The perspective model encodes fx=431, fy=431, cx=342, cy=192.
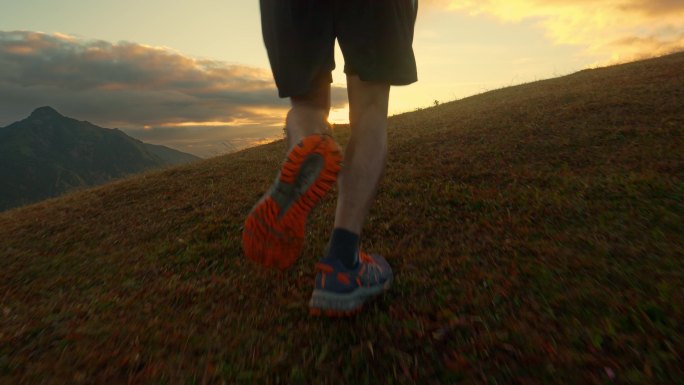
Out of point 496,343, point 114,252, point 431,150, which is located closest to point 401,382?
point 496,343

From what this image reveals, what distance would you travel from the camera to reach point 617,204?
4121 mm

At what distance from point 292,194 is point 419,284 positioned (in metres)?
1.15

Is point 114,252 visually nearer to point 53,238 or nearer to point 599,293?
point 53,238

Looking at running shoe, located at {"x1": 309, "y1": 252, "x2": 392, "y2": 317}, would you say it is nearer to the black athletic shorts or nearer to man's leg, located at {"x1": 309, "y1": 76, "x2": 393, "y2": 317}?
man's leg, located at {"x1": 309, "y1": 76, "x2": 393, "y2": 317}

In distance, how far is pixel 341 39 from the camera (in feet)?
8.29

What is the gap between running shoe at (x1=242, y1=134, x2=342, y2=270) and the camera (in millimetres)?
2250

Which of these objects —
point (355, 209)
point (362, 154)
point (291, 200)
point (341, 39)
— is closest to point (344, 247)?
point (355, 209)

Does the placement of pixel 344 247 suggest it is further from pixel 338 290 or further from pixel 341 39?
pixel 341 39

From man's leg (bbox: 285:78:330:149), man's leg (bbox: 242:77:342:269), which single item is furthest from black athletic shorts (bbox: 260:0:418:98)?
man's leg (bbox: 242:77:342:269)

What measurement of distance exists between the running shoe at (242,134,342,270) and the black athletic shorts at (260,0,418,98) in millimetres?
521

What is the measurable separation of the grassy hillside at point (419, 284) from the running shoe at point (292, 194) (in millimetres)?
539

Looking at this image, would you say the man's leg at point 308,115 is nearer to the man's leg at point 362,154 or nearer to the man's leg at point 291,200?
the man's leg at point 362,154

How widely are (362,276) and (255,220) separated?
2.36 feet

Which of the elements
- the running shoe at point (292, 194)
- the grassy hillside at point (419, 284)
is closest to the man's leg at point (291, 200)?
the running shoe at point (292, 194)
